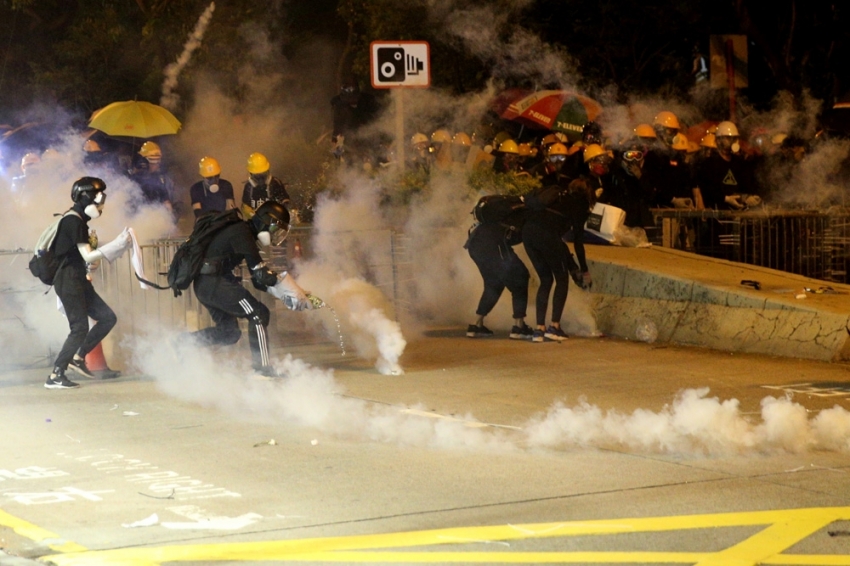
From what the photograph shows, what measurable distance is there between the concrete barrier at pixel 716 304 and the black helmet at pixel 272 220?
414 cm

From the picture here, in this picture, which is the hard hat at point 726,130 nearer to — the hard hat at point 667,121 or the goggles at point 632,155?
the hard hat at point 667,121

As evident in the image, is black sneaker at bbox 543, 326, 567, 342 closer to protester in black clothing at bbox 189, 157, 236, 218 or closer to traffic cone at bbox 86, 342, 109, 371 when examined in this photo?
protester in black clothing at bbox 189, 157, 236, 218

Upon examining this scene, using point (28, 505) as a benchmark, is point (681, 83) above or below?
above

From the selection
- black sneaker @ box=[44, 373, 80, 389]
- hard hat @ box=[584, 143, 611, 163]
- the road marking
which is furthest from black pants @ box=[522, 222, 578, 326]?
the road marking

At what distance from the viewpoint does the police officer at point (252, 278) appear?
9.77m

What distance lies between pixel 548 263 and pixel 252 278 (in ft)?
11.2

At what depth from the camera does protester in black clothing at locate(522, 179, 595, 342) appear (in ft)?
39.5

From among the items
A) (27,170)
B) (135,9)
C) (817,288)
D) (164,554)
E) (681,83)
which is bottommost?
(164,554)

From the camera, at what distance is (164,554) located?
5477mm

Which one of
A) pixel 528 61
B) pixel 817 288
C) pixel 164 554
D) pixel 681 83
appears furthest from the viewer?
pixel 681 83

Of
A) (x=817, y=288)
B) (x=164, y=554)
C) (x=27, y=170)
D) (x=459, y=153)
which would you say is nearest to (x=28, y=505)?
(x=164, y=554)

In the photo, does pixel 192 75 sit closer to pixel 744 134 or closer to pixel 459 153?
pixel 459 153

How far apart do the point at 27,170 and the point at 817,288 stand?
9214 mm

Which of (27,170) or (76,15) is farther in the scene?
(76,15)
